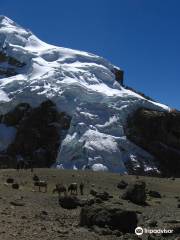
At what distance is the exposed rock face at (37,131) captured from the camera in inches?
3844

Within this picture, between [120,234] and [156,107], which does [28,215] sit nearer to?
[120,234]

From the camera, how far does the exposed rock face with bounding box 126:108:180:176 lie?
101562 millimetres

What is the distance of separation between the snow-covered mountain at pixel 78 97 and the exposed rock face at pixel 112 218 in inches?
2649

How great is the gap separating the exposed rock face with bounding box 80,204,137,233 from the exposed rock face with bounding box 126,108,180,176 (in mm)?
79060

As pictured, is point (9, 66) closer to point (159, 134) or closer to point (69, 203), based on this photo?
point (159, 134)

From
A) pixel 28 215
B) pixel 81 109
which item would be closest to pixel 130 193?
pixel 28 215

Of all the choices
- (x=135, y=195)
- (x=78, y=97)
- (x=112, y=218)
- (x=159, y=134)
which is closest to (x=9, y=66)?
(x=78, y=97)

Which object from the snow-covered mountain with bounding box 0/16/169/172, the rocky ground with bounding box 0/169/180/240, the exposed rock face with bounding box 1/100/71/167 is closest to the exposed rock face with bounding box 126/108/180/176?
the snow-covered mountain with bounding box 0/16/169/172

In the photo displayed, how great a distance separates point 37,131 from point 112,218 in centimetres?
8410

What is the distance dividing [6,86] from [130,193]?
8623 cm

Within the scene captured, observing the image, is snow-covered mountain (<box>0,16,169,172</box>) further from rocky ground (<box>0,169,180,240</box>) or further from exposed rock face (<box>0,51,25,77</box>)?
rocky ground (<box>0,169,180,240</box>)

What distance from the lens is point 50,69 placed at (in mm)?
118312

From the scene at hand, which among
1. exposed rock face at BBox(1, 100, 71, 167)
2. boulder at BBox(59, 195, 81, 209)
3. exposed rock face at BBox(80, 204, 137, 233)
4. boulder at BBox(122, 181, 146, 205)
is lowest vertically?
exposed rock face at BBox(80, 204, 137, 233)

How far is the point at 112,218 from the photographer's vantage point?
788 inches
